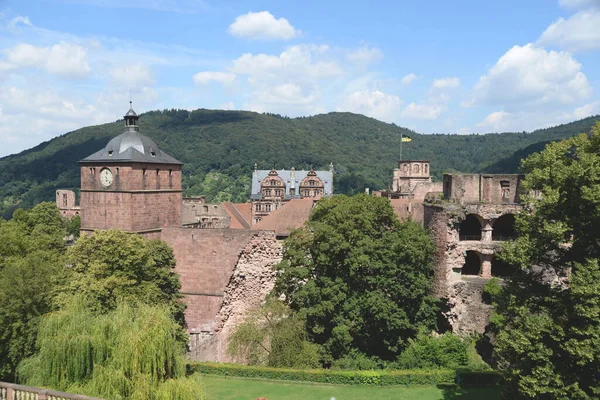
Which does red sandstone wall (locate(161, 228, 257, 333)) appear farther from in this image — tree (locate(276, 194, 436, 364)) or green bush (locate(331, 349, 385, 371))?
green bush (locate(331, 349, 385, 371))

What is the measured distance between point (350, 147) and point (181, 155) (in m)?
69.0

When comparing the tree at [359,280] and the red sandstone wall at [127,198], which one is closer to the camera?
the tree at [359,280]

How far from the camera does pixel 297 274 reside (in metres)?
22.8

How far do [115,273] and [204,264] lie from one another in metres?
5.87

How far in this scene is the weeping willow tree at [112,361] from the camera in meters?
14.9

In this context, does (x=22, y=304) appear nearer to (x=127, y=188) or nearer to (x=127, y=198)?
(x=127, y=198)

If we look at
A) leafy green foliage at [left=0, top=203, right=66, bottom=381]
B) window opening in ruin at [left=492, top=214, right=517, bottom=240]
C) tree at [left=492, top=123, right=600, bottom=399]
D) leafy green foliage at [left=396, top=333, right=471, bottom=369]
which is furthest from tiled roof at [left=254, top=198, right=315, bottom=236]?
tree at [left=492, top=123, right=600, bottom=399]

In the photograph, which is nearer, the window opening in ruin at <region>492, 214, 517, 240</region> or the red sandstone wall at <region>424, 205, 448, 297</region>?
the red sandstone wall at <region>424, 205, 448, 297</region>

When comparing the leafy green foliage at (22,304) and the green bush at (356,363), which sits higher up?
the leafy green foliage at (22,304)

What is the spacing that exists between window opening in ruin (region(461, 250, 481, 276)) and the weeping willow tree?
57.7ft

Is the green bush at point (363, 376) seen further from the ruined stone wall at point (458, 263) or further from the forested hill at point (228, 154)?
the forested hill at point (228, 154)

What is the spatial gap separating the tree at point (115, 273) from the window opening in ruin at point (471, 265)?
51.3ft

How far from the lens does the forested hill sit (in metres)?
125

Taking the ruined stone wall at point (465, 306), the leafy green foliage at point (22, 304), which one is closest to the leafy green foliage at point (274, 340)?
the ruined stone wall at point (465, 306)
